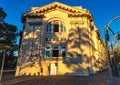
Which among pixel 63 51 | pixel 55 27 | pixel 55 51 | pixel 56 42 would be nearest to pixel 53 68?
pixel 55 51

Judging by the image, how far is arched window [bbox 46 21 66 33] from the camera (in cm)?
2850

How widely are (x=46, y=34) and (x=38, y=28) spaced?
1.91 m

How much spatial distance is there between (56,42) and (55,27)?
3.08m

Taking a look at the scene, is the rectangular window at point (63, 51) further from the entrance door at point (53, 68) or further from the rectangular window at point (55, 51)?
the entrance door at point (53, 68)

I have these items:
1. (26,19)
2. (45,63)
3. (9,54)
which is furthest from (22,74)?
(9,54)

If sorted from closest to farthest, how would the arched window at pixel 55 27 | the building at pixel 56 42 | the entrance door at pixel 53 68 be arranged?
the building at pixel 56 42
the entrance door at pixel 53 68
the arched window at pixel 55 27

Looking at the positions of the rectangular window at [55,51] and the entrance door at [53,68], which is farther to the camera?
the rectangular window at [55,51]

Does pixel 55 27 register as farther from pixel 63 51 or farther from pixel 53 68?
pixel 53 68

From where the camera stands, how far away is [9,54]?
4428 centimetres

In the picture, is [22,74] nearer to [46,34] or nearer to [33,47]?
[33,47]

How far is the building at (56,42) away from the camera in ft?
86.1

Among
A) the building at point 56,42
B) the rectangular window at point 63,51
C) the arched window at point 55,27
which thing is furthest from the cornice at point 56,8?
the rectangular window at point 63,51

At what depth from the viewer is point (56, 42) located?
27.6 m

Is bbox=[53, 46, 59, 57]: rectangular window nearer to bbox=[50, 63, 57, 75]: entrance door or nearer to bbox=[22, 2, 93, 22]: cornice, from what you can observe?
bbox=[50, 63, 57, 75]: entrance door
